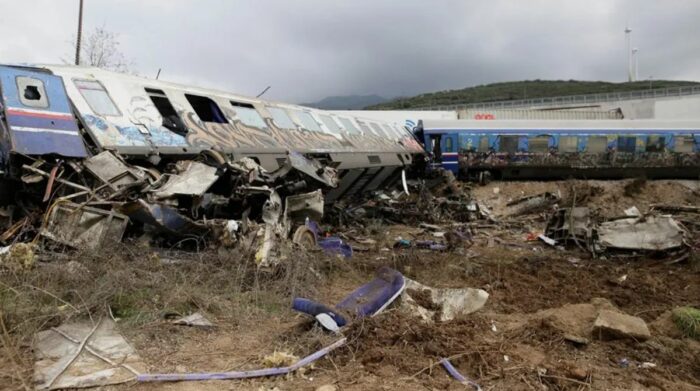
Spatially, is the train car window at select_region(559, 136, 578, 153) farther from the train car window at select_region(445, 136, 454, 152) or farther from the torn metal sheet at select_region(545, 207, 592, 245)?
the torn metal sheet at select_region(545, 207, 592, 245)

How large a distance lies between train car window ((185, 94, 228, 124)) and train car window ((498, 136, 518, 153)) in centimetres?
1550

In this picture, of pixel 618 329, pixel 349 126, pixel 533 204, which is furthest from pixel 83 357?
pixel 533 204

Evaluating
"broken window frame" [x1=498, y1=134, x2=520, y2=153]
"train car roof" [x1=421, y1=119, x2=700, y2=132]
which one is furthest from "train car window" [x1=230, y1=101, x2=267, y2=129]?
"broken window frame" [x1=498, y1=134, x2=520, y2=153]

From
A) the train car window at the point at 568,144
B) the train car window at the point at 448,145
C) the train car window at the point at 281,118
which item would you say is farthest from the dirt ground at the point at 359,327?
the train car window at the point at 568,144

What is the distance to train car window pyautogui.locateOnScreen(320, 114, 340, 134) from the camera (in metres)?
16.0

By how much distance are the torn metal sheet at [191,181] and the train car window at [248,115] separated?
373cm

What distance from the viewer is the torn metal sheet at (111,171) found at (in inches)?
300

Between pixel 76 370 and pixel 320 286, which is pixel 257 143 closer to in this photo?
pixel 320 286

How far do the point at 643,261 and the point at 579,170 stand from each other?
15.2 m

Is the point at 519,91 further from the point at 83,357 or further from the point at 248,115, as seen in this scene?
the point at 83,357

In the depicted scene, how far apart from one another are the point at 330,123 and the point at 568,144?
12.9 metres

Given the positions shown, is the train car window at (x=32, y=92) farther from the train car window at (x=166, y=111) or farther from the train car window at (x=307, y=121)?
the train car window at (x=307, y=121)

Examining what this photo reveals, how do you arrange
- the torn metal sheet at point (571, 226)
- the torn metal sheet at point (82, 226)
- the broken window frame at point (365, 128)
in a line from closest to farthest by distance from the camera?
the torn metal sheet at point (82, 226) < the torn metal sheet at point (571, 226) < the broken window frame at point (365, 128)

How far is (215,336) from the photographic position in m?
4.85
